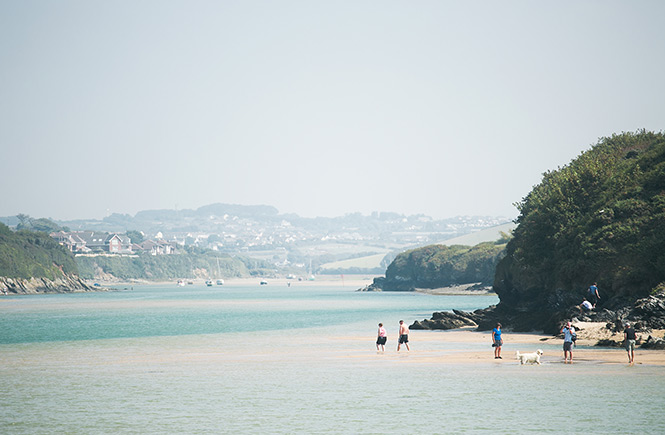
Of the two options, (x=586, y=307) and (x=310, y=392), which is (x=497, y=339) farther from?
(x=586, y=307)

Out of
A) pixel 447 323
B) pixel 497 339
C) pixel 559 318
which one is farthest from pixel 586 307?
pixel 497 339

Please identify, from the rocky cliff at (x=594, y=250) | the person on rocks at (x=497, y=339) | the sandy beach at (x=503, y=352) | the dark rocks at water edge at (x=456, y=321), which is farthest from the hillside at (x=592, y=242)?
the person on rocks at (x=497, y=339)

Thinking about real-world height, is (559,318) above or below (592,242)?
below

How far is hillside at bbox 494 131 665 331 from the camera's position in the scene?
63594 mm

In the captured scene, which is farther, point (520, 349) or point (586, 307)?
point (586, 307)

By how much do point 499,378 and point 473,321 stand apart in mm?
39192

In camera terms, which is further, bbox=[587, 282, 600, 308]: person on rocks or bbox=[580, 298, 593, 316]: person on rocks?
bbox=[587, 282, 600, 308]: person on rocks

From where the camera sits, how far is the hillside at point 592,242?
209ft

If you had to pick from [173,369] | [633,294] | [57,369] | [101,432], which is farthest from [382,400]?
[633,294]

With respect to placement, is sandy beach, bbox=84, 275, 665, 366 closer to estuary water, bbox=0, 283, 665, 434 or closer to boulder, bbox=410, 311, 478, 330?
estuary water, bbox=0, 283, 665, 434

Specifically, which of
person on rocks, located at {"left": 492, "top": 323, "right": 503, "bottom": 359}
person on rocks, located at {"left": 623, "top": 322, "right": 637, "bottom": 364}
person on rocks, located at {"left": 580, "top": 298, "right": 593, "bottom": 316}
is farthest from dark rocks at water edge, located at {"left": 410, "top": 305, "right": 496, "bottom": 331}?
person on rocks, located at {"left": 623, "top": 322, "right": 637, "bottom": 364}

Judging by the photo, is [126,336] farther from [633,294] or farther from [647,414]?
[647,414]

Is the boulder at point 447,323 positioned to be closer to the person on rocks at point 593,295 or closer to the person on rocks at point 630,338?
the person on rocks at point 593,295

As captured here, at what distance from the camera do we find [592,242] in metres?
70.0
